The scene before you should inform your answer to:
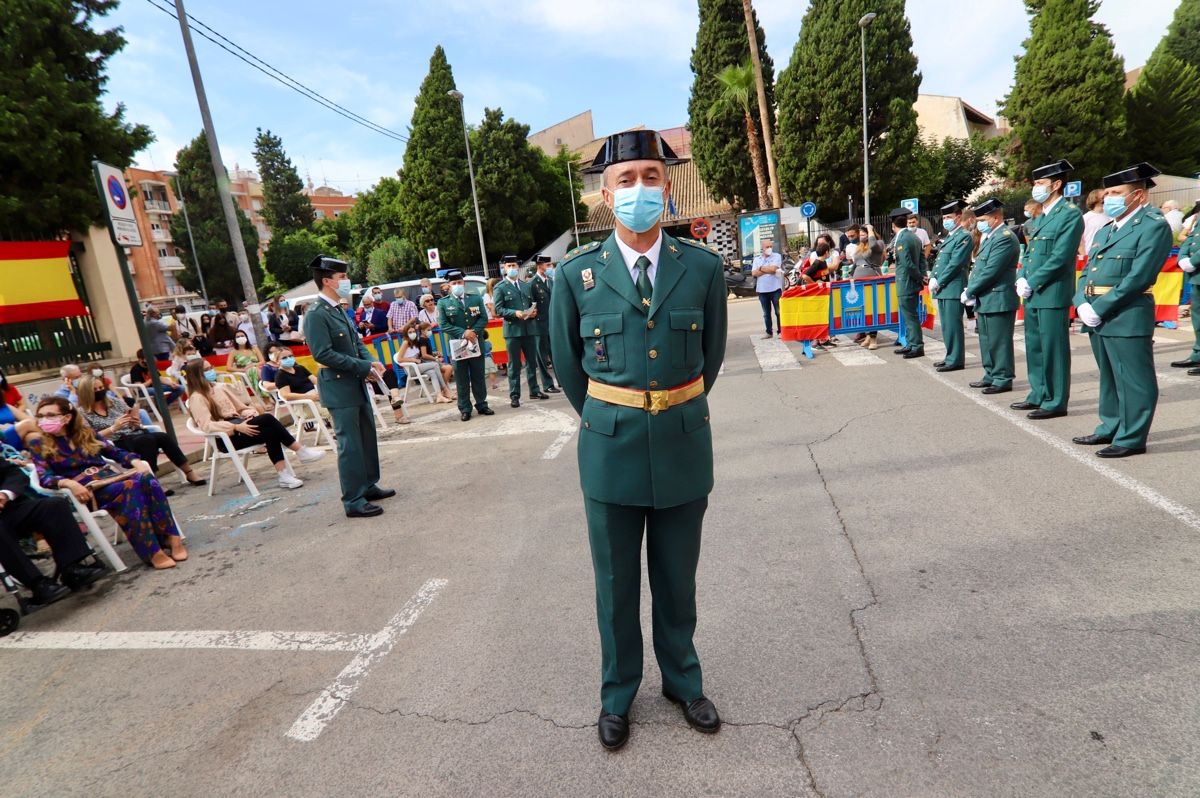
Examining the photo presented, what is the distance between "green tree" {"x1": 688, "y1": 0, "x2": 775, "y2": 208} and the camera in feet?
103

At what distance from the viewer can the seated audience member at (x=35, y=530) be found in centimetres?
432

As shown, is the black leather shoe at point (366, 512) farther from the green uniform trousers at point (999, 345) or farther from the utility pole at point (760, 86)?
the utility pole at point (760, 86)

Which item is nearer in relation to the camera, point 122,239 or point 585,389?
point 585,389

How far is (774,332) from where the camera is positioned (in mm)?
13266

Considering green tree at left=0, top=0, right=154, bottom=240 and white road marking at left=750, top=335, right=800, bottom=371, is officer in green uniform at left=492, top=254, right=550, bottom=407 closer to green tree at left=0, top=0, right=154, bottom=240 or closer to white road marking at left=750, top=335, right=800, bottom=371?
white road marking at left=750, top=335, right=800, bottom=371

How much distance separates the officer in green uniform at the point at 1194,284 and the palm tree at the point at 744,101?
76.6ft

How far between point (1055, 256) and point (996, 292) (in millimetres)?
1392

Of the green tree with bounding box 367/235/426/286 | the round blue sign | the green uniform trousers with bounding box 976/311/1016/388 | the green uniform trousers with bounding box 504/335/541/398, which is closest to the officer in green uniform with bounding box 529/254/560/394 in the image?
the green uniform trousers with bounding box 504/335/541/398

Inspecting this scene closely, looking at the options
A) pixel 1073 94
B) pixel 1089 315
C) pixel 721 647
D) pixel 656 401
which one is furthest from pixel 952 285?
pixel 1073 94

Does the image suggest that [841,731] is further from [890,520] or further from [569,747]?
[890,520]

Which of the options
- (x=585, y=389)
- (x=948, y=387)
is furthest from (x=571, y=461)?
(x=948, y=387)

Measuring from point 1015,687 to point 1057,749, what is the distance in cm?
33

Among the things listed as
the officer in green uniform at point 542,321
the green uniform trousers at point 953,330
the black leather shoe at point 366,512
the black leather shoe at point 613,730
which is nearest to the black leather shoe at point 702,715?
the black leather shoe at point 613,730

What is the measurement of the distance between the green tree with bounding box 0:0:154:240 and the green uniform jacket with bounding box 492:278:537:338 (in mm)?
7642
